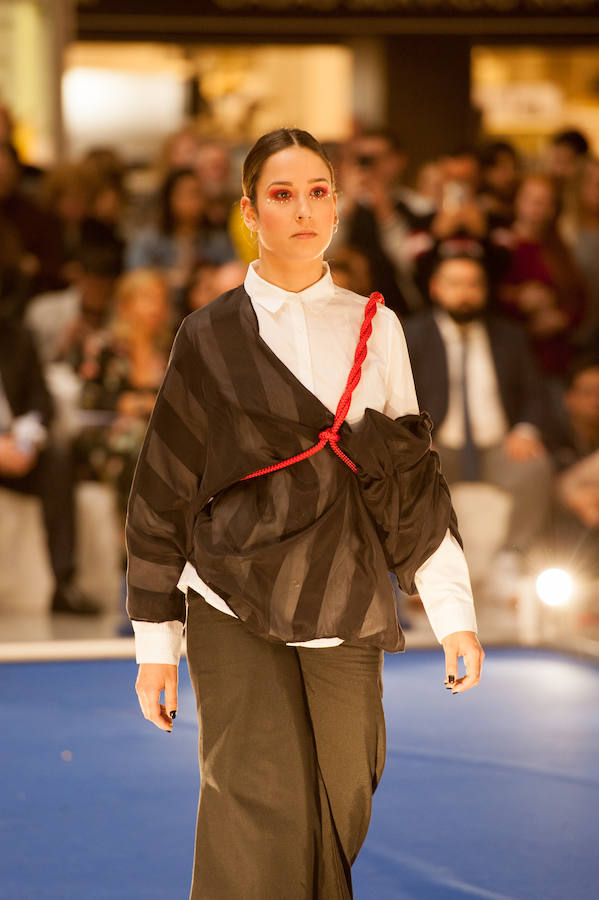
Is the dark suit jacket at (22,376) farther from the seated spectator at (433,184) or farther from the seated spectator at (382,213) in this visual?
the seated spectator at (433,184)

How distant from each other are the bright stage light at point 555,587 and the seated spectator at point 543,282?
5.16ft

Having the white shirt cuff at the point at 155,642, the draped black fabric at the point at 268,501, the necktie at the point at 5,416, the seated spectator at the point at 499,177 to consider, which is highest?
the seated spectator at the point at 499,177

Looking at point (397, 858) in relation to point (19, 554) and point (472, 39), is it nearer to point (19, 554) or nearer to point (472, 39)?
point (19, 554)

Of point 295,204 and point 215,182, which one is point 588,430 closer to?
point 215,182

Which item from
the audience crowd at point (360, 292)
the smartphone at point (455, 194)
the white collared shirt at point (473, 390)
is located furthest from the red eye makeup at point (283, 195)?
the smartphone at point (455, 194)

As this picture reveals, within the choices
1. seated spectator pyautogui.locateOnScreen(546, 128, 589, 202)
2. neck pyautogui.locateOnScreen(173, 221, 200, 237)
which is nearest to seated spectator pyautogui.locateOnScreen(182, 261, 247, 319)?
neck pyautogui.locateOnScreen(173, 221, 200, 237)

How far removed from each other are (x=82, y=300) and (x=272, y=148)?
487 centimetres

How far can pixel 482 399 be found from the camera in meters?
6.98

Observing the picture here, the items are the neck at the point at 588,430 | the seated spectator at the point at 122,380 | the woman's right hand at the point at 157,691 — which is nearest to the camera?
the woman's right hand at the point at 157,691

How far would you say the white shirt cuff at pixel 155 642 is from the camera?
2.48 meters

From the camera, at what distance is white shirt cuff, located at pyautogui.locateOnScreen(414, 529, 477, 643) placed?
2.46 metres

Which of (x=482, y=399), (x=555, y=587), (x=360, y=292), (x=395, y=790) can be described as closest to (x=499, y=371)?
(x=482, y=399)

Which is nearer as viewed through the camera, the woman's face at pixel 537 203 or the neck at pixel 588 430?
the neck at pixel 588 430

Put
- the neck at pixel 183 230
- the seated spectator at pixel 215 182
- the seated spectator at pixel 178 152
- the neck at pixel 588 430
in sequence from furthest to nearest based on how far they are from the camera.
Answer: the seated spectator at pixel 178 152 < the seated spectator at pixel 215 182 < the neck at pixel 183 230 < the neck at pixel 588 430
